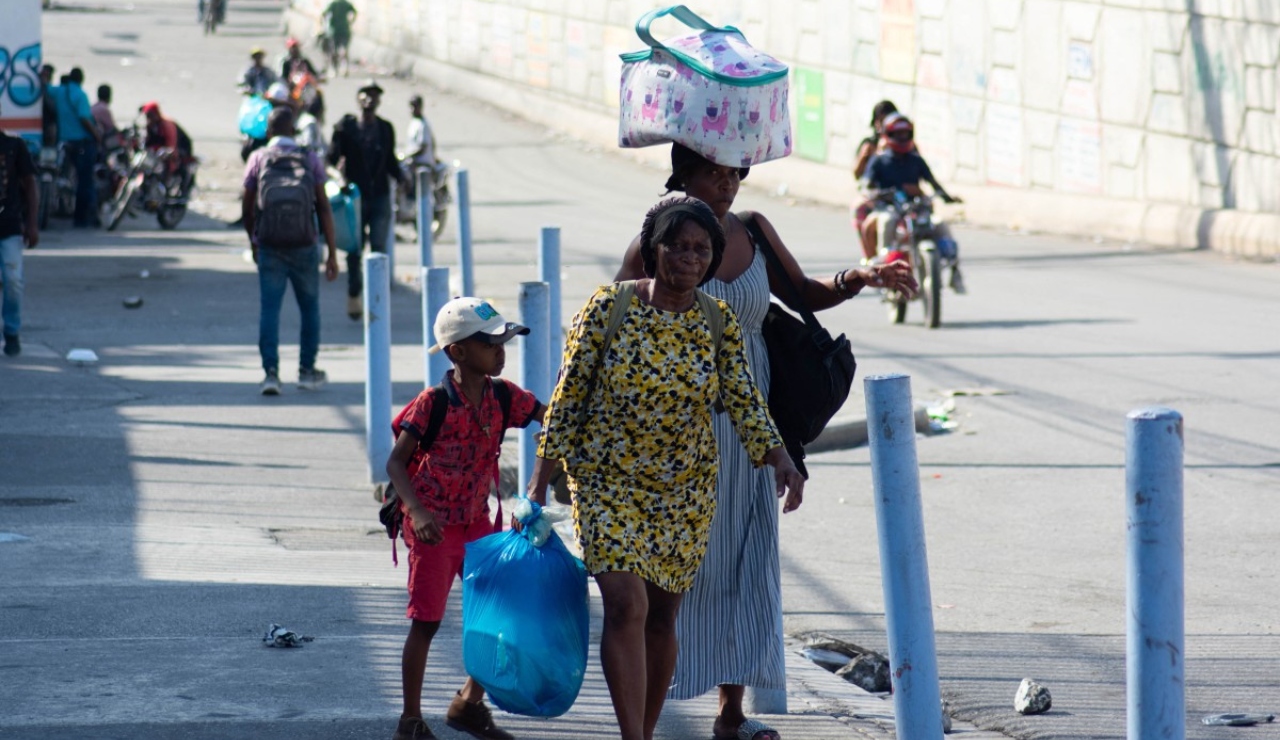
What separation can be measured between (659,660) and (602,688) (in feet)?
3.20

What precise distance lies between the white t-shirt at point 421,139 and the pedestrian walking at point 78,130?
4.21 metres

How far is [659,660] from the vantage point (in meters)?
5.01

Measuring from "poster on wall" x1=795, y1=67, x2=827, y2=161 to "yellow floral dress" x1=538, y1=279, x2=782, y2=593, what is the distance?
25.4 metres

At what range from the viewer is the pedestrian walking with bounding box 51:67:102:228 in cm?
2288

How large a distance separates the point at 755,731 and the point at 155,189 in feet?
64.2

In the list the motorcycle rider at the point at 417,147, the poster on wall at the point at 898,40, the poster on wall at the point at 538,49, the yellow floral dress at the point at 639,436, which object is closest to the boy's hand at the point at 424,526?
the yellow floral dress at the point at 639,436

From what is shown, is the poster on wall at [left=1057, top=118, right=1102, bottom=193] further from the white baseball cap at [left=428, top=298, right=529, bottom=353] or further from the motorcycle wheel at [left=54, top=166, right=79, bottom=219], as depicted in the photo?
the white baseball cap at [left=428, top=298, right=529, bottom=353]

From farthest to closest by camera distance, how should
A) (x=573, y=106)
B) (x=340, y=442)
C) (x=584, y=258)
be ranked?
(x=573, y=106) < (x=584, y=258) < (x=340, y=442)

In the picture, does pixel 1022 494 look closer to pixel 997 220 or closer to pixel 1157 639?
pixel 1157 639

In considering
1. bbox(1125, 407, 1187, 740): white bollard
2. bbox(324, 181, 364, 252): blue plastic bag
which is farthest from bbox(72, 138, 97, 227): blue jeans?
bbox(1125, 407, 1187, 740): white bollard

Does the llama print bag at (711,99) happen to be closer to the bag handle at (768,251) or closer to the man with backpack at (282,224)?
the bag handle at (768,251)

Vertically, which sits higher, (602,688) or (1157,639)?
(1157,639)

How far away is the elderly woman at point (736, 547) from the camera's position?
5.29 m

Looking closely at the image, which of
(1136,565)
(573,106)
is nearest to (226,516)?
(1136,565)
